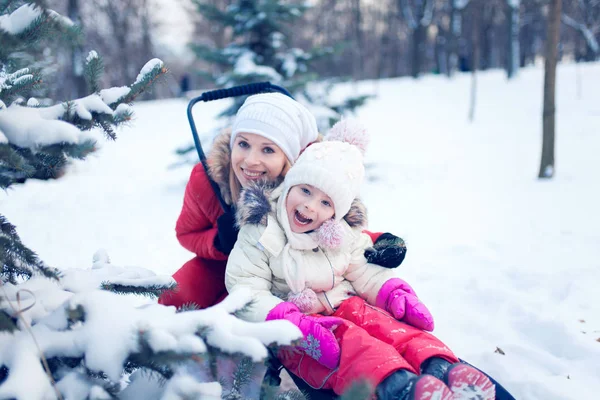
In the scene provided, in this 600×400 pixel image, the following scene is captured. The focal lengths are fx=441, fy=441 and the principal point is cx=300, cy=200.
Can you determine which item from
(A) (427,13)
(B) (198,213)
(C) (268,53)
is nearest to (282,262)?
(B) (198,213)

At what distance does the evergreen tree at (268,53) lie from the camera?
266 inches

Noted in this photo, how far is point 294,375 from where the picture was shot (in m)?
2.13

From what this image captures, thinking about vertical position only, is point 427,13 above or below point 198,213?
above

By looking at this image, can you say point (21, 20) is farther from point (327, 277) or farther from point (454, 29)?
point (454, 29)

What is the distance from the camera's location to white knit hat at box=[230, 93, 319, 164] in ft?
8.25

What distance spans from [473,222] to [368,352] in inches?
153

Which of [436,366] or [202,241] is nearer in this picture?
[436,366]

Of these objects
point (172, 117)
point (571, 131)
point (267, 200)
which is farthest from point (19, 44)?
point (172, 117)

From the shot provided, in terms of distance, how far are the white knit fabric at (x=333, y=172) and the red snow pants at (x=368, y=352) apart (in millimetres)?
547

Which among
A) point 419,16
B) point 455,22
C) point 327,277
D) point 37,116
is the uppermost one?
point 419,16

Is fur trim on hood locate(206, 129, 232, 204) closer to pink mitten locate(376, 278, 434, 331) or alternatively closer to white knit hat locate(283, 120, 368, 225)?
white knit hat locate(283, 120, 368, 225)

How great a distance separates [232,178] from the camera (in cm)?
264

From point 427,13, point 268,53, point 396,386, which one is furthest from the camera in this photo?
point 427,13

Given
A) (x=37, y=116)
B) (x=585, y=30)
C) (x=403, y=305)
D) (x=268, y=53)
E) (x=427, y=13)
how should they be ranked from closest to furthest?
(x=37, y=116)
(x=403, y=305)
(x=268, y=53)
(x=585, y=30)
(x=427, y=13)
